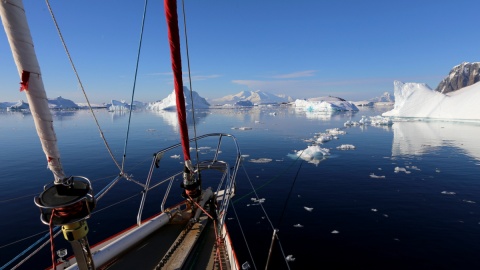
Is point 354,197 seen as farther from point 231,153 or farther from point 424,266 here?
point 231,153

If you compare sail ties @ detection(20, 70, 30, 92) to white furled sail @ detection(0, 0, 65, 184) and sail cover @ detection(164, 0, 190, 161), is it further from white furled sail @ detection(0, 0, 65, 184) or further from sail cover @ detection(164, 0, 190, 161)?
sail cover @ detection(164, 0, 190, 161)

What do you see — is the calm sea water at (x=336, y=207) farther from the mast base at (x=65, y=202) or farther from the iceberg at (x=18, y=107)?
the iceberg at (x=18, y=107)

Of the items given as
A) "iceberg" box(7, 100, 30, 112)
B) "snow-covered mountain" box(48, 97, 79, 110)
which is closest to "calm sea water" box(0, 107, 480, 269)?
"iceberg" box(7, 100, 30, 112)

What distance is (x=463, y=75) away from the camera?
17438 centimetres

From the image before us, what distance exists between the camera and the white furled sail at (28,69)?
202cm

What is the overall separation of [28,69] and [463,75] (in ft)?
761

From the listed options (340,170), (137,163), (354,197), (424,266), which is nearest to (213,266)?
(424,266)

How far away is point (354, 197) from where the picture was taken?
13102mm

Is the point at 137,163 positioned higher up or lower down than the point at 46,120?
lower down

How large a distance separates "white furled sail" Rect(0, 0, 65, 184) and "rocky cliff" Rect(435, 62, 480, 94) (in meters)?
223

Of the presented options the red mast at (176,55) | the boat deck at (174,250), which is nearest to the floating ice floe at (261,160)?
the boat deck at (174,250)

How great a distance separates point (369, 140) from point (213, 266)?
29831 millimetres

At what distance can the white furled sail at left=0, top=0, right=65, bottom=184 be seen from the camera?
202 centimetres

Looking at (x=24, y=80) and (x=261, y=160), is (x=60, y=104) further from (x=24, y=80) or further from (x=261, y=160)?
(x=24, y=80)
